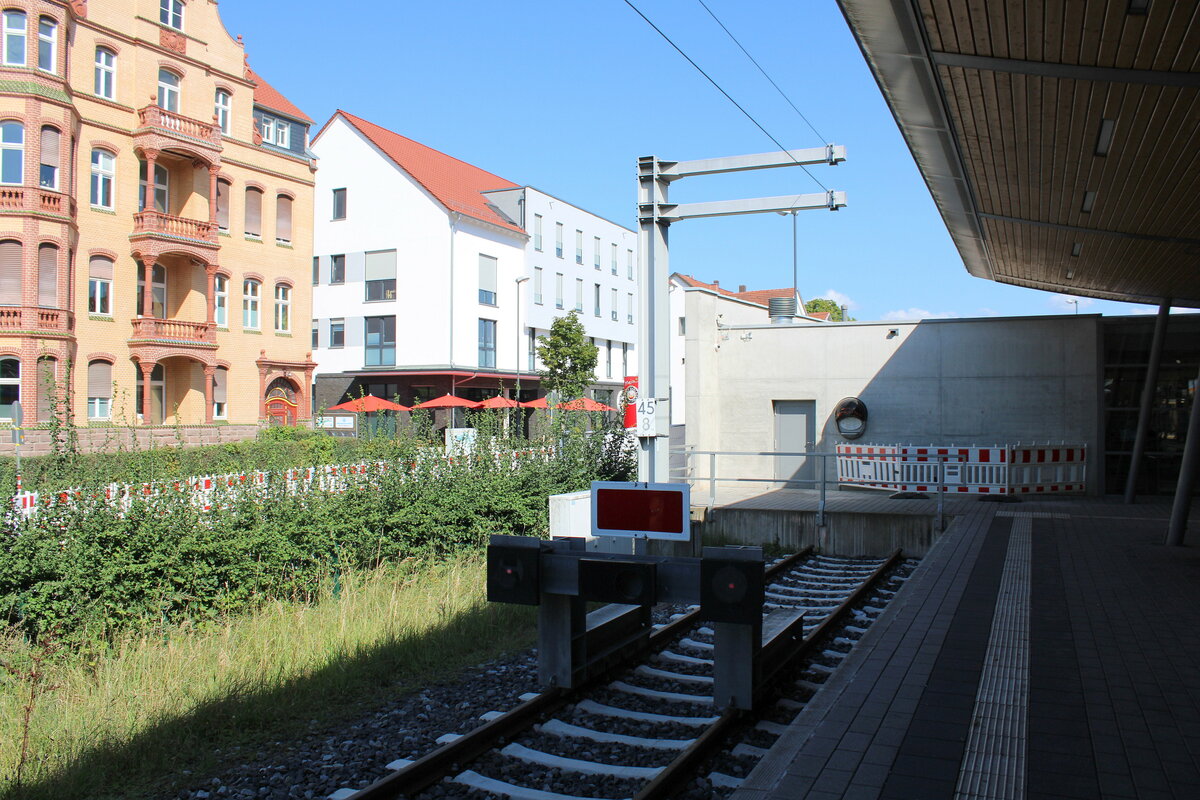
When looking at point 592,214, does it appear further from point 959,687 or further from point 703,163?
point 959,687

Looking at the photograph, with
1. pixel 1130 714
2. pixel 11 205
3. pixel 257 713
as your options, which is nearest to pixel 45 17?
pixel 11 205

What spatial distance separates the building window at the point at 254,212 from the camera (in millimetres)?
35969

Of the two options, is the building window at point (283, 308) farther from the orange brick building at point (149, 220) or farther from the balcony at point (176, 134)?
the balcony at point (176, 134)

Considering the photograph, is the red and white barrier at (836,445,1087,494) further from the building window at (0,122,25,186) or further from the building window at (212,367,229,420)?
the building window at (0,122,25,186)

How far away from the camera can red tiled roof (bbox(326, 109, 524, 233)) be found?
45.1m

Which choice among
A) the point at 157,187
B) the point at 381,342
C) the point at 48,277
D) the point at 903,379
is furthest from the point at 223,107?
the point at 903,379

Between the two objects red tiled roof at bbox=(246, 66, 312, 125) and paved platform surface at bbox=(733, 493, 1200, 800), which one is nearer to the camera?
paved platform surface at bbox=(733, 493, 1200, 800)

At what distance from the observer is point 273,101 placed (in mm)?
38625

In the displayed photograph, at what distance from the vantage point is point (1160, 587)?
1014 centimetres

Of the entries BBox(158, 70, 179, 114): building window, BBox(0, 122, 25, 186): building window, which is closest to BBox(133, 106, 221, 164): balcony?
BBox(158, 70, 179, 114): building window

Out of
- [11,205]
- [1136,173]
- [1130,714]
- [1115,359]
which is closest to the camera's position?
[1130,714]

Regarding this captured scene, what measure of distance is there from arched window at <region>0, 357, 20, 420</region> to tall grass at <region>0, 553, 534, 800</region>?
2137 centimetres

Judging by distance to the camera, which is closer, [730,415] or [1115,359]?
[1115,359]

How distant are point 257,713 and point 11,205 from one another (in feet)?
85.7
